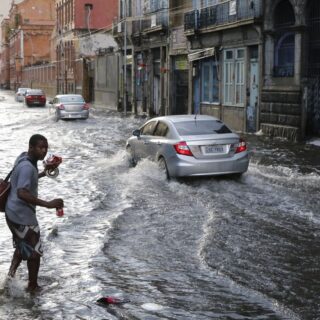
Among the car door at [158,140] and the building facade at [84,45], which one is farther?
the building facade at [84,45]

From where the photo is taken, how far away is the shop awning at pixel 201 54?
31.8 m

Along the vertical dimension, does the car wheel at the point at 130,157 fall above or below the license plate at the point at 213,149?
below

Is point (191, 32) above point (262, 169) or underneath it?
above

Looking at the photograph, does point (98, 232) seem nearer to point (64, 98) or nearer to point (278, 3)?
point (278, 3)

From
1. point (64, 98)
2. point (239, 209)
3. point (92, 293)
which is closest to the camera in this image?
point (92, 293)

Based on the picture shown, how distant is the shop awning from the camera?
31806 millimetres

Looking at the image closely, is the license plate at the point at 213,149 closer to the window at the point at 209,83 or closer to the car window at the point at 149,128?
the car window at the point at 149,128

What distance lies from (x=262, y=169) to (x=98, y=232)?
7645mm

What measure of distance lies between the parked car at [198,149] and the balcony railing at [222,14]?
43.8ft

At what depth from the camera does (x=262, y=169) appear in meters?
16.5

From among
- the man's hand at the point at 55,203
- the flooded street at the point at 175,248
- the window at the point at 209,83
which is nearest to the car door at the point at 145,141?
the flooded street at the point at 175,248

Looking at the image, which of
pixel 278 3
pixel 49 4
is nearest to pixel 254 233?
pixel 278 3

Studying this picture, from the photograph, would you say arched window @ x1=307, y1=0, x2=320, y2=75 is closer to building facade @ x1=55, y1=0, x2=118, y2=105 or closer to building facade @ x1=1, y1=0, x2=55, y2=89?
building facade @ x1=55, y1=0, x2=118, y2=105

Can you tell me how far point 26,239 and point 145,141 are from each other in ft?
29.1
